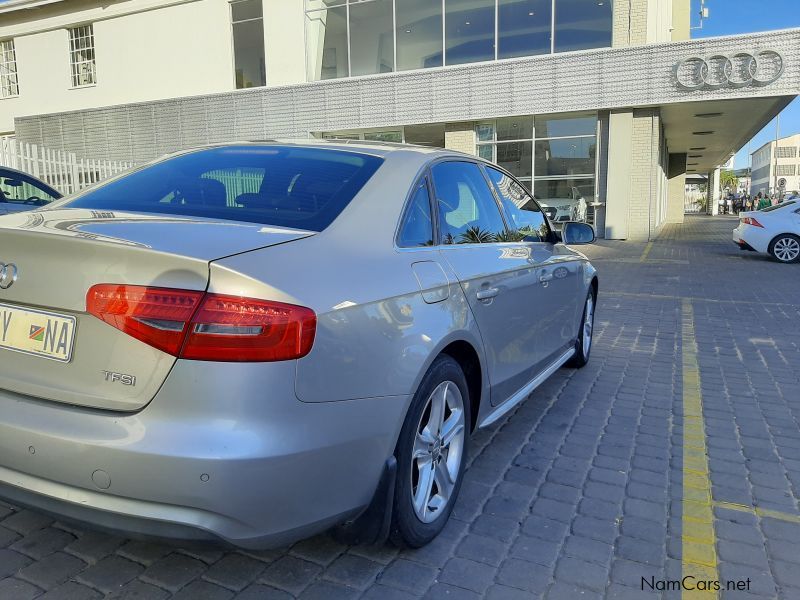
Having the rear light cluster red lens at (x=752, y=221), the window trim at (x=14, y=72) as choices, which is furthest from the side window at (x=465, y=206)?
the window trim at (x=14, y=72)

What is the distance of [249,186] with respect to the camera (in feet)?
9.02

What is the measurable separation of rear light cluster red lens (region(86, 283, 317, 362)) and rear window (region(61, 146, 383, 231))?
19.5 inches

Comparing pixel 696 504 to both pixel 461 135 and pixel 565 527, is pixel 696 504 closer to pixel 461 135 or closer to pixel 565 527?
pixel 565 527

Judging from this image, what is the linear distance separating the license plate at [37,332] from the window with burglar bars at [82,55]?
24.9 metres

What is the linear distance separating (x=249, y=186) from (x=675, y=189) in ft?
130

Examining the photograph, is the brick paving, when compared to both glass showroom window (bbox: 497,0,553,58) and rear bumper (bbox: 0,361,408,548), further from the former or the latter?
glass showroom window (bbox: 497,0,553,58)

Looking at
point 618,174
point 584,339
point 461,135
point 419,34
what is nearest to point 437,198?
point 584,339

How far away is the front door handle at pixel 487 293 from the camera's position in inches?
117

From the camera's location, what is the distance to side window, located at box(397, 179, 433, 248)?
8.54 feet

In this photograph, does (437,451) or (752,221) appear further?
(752,221)

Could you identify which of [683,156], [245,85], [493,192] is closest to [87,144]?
[245,85]

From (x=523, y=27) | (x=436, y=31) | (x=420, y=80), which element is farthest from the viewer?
(x=420, y=80)

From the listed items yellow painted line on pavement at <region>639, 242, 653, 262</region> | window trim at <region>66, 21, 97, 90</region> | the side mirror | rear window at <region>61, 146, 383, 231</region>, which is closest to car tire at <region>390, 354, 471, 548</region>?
rear window at <region>61, 146, 383, 231</region>

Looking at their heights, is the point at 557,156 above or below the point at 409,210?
above
